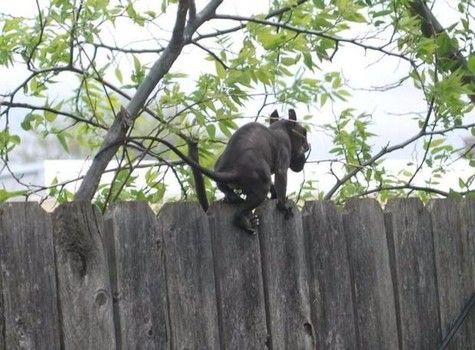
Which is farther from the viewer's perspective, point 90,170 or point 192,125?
point 192,125

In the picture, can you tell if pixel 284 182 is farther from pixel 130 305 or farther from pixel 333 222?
pixel 130 305

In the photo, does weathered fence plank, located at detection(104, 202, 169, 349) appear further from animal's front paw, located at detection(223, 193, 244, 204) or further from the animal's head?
the animal's head

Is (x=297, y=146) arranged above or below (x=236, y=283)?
above

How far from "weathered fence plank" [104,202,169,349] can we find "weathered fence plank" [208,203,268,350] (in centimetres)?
33

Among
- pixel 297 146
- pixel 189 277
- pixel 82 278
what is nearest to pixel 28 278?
pixel 82 278

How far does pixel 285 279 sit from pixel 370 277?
21.8 inches

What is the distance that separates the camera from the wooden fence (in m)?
4.11

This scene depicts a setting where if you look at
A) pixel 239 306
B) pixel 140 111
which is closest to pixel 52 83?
pixel 140 111

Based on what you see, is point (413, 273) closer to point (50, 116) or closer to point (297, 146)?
point (297, 146)

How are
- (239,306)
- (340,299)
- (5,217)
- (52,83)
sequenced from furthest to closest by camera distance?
1. (52,83)
2. (340,299)
3. (239,306)
4. (5,217)

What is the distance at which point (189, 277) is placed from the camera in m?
4.60

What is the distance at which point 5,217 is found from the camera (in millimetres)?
4027

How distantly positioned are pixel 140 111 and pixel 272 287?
1056 mm

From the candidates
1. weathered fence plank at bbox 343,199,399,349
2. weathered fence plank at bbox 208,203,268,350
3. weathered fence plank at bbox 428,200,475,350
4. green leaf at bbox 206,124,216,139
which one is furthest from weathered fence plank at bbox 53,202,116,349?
weathered fence plank at bbox 428,200,475,350
